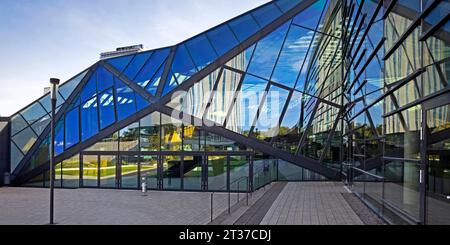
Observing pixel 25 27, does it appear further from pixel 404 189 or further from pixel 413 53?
pixel 404 189

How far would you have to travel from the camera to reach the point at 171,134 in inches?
755

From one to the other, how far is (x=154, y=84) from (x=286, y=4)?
9135mm

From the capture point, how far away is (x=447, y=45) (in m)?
5.10

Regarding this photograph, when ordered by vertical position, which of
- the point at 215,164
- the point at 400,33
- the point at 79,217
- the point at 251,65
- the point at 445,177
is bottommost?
the point at 79,217

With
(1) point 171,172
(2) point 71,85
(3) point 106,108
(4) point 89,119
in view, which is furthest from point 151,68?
(1) point 171,172

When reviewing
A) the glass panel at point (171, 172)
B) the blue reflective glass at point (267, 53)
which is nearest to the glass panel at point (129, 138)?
the glass panel at point (171, 172)

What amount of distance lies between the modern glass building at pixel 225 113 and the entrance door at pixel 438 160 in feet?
19.9

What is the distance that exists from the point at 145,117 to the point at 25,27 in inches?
345

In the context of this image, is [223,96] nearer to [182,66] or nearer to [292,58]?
[182,66]

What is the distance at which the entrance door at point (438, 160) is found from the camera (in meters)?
5.24

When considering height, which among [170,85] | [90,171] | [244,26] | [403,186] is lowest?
[90,171]

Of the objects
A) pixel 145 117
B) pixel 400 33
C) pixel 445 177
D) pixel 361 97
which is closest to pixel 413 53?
pixel 400 33

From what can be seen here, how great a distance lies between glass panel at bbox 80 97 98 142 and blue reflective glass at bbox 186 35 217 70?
7.35 m
